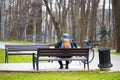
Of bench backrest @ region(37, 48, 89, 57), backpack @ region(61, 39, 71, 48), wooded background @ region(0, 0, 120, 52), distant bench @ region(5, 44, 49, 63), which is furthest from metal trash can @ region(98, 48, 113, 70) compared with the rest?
wooded background @ region(0, 0, 120, 52)

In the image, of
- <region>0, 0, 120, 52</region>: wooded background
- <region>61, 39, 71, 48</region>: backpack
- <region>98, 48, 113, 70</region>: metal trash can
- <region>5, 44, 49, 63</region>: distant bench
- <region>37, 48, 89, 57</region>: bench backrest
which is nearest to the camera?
<region>98, 48, 113, 70</region>: metal trash can

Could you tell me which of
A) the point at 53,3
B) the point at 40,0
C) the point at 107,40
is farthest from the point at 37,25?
the point at 40,0

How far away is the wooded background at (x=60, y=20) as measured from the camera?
53.6 metres

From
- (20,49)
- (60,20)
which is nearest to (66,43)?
(20,49)

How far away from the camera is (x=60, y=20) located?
61.5 meters

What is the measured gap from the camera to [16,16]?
67.9 meters

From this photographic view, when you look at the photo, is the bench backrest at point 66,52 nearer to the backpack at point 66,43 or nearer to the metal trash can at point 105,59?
the metal trash can at point 105,59

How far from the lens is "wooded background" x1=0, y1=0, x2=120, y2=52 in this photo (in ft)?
176

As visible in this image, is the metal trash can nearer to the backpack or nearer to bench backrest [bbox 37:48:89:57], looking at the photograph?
bench backrest [bbox 37:48:89:57]

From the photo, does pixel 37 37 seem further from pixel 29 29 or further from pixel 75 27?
pixel 75 27

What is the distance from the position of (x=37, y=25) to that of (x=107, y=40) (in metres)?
14.7

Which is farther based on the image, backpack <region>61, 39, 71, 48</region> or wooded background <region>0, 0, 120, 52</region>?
wooded background <region>0, 0, 120, 52</region>

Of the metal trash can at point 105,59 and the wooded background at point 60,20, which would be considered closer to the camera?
the metal trash can at point 105,59

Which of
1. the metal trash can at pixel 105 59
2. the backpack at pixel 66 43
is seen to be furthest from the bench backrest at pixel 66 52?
the backpack at pixel 66 43
